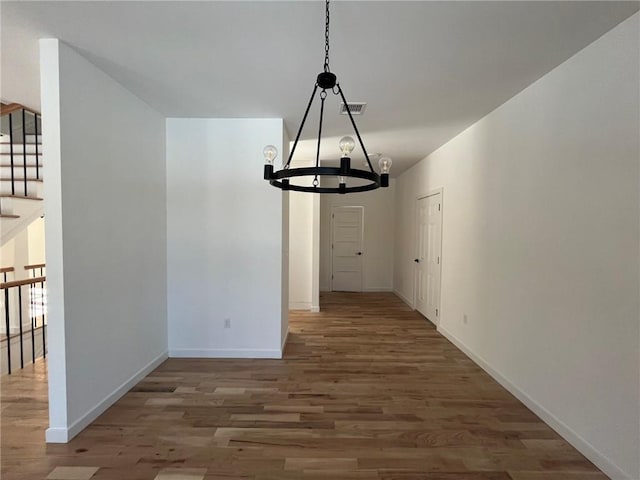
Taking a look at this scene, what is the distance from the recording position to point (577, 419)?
7.08 feet

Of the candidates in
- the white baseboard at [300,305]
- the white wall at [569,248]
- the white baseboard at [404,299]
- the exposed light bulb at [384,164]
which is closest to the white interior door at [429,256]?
the white baseboard at [404,299]

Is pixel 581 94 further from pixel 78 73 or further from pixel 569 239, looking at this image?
pixel 78 73

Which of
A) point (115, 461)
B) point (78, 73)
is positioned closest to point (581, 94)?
point (78, 73)

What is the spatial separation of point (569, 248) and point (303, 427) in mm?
2338

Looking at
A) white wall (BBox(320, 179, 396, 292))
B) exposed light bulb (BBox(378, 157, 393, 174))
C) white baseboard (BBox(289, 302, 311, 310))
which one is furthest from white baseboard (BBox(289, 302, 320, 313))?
exposed light bulb (BBox(378, 157, 393, 174))

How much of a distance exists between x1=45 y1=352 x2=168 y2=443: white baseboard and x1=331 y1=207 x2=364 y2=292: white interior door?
4.87m

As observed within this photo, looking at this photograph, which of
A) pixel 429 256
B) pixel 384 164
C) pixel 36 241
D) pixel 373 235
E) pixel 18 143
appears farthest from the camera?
pixel 373 235

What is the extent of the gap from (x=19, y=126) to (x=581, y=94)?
6046mm

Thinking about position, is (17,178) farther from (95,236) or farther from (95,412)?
(95,412)

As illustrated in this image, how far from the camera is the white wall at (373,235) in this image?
300 inches

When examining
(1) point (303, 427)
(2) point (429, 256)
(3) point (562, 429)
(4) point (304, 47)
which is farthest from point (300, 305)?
(4) point (304, 47)

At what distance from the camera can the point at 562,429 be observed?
7.47 ft

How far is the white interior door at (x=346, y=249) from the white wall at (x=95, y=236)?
476cm

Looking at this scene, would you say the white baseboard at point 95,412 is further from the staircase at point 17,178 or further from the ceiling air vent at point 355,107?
the ceiling air vent at point 355,107
